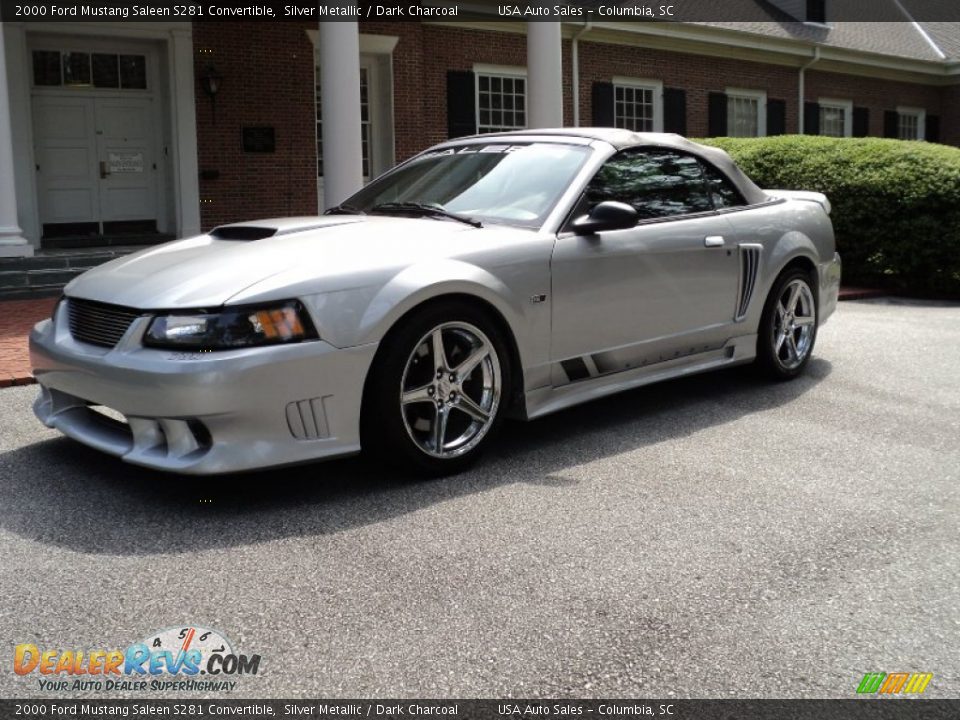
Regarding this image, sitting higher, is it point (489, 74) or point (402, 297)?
point (489, 74)

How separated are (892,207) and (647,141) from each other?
7.85 metres

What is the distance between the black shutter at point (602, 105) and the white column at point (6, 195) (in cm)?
1101

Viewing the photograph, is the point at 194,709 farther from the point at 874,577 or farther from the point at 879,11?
the point at 879,11

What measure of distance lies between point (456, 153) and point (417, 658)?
12.2ft

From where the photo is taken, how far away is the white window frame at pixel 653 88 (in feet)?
67.4

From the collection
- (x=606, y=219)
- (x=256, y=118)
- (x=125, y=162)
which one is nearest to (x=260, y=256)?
(x=606, y=219)

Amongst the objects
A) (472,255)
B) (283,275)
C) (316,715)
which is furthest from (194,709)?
(472,255)

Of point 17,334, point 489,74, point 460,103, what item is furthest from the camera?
point 489,74

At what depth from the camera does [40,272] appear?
1177 cm

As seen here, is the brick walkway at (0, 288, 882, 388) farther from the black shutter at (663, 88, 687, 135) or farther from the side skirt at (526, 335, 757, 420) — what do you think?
the black shutter at (663, 88, 687, 135)

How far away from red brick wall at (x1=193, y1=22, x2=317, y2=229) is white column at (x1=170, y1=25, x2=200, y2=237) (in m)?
0.18

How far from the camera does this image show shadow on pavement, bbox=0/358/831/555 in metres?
4.08

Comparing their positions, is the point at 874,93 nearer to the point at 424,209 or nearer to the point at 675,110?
the point at 675,110

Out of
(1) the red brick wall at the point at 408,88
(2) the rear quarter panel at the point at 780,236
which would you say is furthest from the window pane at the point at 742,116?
(2) the rear quarter panel at the point at 780,236
